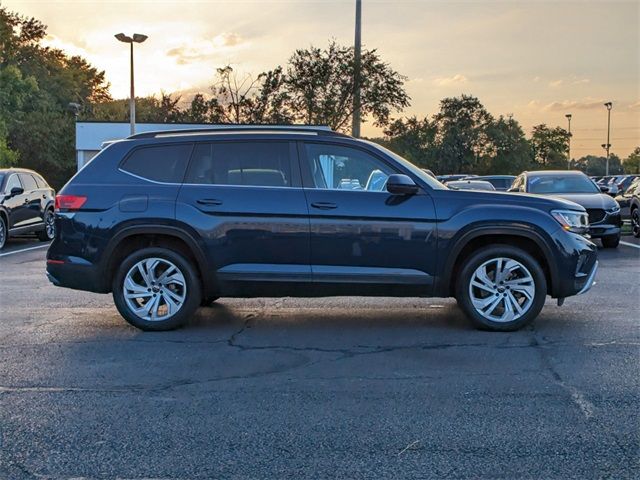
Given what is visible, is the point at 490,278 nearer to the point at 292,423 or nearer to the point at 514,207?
the point at 514,207

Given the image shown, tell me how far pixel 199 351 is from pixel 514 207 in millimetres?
3173

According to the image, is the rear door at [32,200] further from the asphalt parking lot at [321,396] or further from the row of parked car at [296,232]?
the row of parked car at [296,232]

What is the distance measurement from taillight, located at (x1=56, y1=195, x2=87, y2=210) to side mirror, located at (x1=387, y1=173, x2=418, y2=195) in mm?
2927

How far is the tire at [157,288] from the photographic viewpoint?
624cm

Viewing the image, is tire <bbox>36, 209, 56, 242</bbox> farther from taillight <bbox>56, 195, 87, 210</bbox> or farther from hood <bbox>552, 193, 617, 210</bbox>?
hood <bbox>552, 193, 617, 210</bbox>

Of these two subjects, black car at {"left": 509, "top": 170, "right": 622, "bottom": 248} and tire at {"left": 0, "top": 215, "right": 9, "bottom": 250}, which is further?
tire at {"left": 0, "top": 215, "right": 9, "bottom": 250}

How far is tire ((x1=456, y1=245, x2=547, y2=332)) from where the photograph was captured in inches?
241

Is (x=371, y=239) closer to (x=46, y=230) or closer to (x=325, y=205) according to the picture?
(x=325, y=205)

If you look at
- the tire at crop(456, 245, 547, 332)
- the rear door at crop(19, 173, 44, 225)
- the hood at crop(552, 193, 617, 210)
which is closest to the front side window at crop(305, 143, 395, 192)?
the tire at crop(456, 245, 547, 332)

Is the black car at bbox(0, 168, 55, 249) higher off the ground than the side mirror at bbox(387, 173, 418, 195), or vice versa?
the side mirror at bbox(387, 173, 418, 195)

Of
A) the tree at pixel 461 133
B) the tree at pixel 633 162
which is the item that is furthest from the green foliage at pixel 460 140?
the tree at pixel 633 162

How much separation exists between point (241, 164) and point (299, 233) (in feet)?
3.03

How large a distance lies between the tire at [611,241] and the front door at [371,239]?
8.24m

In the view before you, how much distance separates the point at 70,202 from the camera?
630cm
